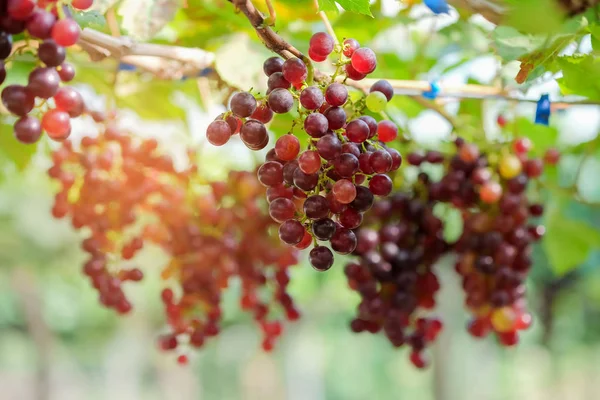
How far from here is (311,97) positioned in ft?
1.73

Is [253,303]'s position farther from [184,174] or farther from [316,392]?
[316,392]

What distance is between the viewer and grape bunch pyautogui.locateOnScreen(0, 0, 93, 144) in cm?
48

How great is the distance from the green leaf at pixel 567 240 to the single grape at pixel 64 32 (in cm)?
103

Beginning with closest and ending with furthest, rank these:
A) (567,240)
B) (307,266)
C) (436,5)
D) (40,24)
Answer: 1. (40,24)
2. (436,5)
3. (567,240)
4. (307,266)

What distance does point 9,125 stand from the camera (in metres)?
1.06

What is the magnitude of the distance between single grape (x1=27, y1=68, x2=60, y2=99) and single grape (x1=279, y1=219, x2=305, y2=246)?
0.22 meters

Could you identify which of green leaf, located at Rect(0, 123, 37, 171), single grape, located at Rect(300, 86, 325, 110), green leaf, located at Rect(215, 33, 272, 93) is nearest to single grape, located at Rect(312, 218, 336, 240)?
single grape, located at Rect(300, 86, 325, 110)

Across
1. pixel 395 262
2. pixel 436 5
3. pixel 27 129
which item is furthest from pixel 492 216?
pixel 27 129

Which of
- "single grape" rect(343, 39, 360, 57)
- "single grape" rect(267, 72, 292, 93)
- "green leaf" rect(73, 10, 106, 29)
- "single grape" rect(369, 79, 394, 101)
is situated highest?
"single grape" rect(343, 39, 360, 57)

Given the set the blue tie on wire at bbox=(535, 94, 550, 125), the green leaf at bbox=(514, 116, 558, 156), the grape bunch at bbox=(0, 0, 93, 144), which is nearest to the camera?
the grape bunch at bbox=(0, 0, 93, 144)

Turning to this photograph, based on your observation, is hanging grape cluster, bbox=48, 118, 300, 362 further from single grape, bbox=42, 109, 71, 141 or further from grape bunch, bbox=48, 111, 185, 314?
single grape, bbox=42, 109, 71, 141

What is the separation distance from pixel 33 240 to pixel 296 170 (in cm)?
778

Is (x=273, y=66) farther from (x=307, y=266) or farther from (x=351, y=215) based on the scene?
(x=307, y=266)

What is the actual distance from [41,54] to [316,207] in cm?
25
